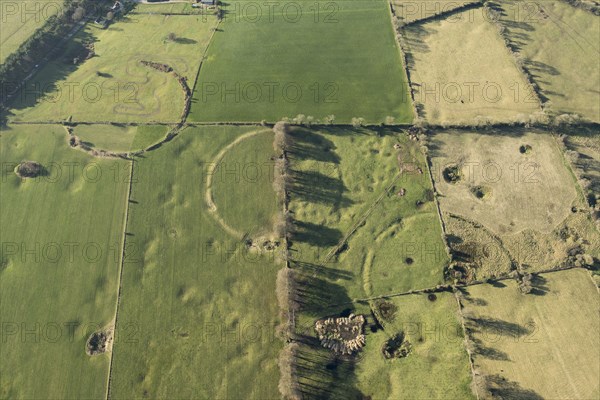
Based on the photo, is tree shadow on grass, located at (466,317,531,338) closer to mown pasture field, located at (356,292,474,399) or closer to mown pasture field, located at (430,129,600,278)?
mown pasture field, located at (356,292,474,399)

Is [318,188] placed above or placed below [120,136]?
below

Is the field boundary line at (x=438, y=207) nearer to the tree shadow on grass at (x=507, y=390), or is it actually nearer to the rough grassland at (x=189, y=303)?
the tree shadow on grass at (x=507, y=390)

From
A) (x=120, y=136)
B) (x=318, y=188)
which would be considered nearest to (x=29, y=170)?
(x=120, y=136)

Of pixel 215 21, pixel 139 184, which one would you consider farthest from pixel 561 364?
pixel 215 21

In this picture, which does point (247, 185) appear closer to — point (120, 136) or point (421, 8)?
point (120, 136)

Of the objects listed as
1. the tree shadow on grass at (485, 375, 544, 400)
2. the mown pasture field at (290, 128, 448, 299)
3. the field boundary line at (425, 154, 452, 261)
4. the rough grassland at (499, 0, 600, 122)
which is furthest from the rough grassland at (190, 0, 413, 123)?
the tree shadow on grass at (485, 375, 544, 400)

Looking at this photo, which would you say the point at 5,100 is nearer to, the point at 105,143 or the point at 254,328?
the point at 105,143
